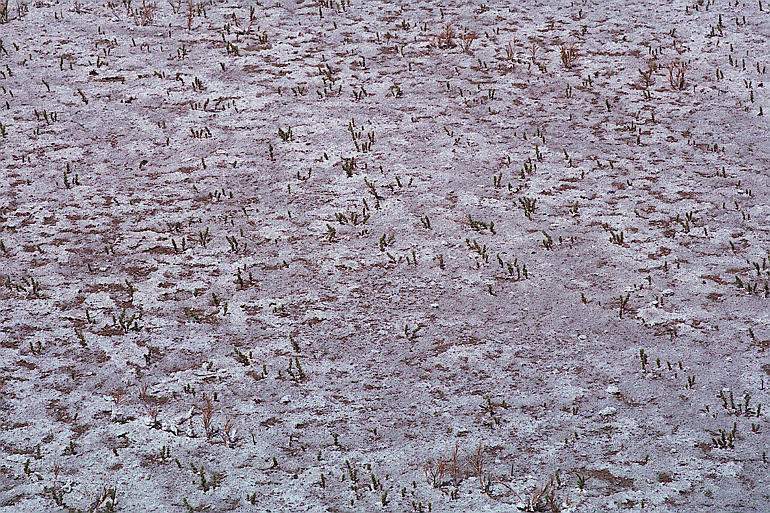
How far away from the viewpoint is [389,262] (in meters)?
8.16

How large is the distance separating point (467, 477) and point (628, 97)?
7.41 meters

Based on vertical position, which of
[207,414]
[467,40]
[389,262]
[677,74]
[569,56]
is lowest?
[207,414]

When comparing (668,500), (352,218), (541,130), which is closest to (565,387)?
(668,500)

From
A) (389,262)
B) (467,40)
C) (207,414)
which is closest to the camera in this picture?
(207,414)

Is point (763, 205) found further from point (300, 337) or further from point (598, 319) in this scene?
point (300, 337)

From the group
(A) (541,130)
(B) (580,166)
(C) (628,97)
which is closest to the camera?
(B) (580,166)

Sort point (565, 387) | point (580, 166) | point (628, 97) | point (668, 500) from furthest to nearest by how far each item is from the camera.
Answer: point (628, 97) → point (580, 166) → point (565, 387) → point (668, 500)

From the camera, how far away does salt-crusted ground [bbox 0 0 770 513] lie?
5656mm

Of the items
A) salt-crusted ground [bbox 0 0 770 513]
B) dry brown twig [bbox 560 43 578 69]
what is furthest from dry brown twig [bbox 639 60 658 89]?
dry brown twig [bbox 560 43 578 69]

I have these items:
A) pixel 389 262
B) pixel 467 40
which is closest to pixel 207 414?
pixel 389 262

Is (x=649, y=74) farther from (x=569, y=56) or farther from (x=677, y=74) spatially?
(x=569, y=56)

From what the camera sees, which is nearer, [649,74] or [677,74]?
[677,74]

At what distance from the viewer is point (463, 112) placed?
10922mm

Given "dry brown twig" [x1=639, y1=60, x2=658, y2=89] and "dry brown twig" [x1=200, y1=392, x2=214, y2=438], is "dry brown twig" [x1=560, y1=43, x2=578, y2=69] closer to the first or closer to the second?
"dry brown twig" [x1=639, y1=60, x2=658, y2=89]
